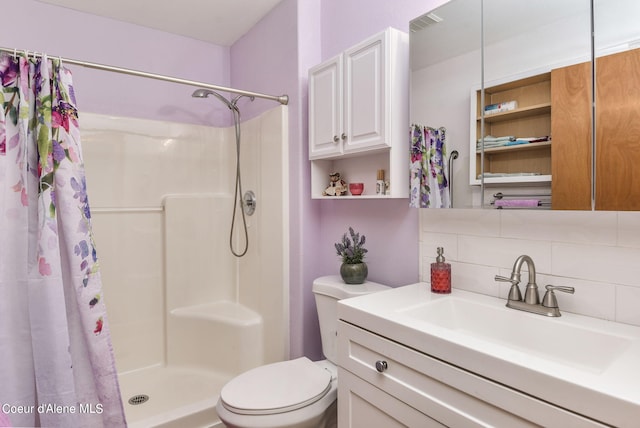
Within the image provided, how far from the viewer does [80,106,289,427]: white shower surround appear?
217cm

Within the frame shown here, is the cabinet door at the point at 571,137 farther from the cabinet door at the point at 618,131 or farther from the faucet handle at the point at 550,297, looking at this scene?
the faucet handle at the point at 550,297

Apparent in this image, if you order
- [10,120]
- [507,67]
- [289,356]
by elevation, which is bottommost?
[289,356]

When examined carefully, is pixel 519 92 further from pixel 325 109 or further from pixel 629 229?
pixel 325 109

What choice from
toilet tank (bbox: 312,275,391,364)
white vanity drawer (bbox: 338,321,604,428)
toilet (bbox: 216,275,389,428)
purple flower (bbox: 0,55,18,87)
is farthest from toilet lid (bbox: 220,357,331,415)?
purple flower (bbox: 0,55,18,87)

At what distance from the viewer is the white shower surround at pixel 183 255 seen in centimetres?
217

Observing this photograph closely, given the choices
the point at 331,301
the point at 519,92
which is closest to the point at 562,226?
the point at 519,92

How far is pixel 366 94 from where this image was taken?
1.57 metres

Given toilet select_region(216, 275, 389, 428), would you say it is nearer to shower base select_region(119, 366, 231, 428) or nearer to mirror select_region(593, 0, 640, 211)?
shower base select_region(119, 366, 231, 428)

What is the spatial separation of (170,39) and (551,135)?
249 centimetres

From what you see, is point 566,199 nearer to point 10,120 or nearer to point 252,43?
point 10,120

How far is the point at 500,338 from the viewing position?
3.87 ft

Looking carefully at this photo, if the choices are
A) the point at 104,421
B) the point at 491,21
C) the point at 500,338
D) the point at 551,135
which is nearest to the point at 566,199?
the point at 551,135

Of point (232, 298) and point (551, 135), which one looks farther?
point (232, 298)

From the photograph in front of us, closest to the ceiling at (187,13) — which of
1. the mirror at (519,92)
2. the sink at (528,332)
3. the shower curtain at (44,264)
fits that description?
the shower curtain at (44,264)
